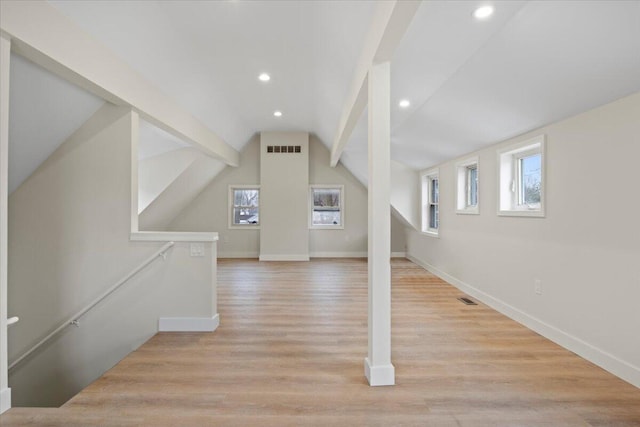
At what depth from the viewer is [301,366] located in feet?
8.07

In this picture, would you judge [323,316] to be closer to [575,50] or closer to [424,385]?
[424,385]

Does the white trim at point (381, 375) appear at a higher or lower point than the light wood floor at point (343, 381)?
higher

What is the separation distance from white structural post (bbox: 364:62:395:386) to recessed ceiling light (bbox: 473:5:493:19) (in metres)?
0.67

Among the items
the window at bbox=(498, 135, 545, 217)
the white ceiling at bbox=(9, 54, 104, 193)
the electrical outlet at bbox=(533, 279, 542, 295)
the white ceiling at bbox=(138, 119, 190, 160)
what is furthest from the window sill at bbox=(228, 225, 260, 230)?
the electrical outlet at bbox=(533, 279, 542, 295)

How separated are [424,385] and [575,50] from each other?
231cm

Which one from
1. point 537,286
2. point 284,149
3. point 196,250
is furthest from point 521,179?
point 284,149

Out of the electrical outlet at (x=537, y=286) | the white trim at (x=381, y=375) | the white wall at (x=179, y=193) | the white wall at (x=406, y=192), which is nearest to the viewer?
the white trim at (x=381, y=375)

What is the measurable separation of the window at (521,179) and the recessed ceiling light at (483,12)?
1669 millimetres

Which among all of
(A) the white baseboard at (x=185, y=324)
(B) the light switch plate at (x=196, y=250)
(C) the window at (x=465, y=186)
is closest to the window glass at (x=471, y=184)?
(C) the window at (x=465, y=186)

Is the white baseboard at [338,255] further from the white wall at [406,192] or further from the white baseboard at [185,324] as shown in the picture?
the white baseboard at [185,324]

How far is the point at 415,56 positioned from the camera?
2594mm

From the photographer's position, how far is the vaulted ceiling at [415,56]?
1.93 metres

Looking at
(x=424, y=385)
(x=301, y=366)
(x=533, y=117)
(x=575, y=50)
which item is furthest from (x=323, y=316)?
(x=575, y=50)

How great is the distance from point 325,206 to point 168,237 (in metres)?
5.30
